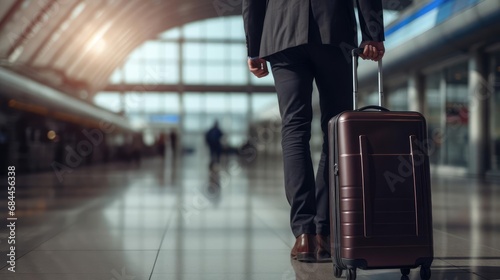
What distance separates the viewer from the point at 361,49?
2.99 metres

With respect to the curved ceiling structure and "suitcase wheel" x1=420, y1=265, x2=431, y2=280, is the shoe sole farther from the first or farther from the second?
the curved ceiling structure

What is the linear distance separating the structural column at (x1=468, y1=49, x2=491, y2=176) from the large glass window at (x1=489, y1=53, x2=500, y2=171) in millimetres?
176

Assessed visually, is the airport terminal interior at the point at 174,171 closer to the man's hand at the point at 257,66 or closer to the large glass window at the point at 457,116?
Answer: the large glass window at the point at 457,116

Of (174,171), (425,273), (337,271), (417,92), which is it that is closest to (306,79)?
(337,271)

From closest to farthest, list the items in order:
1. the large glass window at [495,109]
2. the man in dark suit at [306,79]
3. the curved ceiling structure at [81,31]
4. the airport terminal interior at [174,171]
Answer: the man in dark suit at [306,79] → the airport terminal interior at [174,171] → the large glass window at [495,109] → the curved ceiling structure at [81,31]

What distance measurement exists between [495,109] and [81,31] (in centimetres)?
2234

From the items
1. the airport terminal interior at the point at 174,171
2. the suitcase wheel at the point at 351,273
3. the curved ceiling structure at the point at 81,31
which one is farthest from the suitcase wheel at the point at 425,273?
the curved ceiling structure at the point at 81,31

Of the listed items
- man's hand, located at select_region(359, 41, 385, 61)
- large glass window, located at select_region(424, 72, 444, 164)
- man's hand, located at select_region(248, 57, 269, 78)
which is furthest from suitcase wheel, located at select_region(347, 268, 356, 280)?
large glass window, located at select_region(424, 72, 444, 164)

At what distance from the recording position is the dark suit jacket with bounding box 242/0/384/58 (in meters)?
3.06

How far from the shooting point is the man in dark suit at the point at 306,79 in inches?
127

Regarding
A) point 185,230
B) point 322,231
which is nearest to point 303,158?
point 322,231

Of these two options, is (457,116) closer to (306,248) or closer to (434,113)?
(434,113)

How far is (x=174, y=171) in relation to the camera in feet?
61.8

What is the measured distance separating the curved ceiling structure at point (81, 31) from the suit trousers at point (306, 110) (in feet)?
50.4
